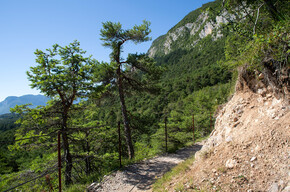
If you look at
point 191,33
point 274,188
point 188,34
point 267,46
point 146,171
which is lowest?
point 146,171

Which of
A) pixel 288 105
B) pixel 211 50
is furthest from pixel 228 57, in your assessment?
pixel 211 50

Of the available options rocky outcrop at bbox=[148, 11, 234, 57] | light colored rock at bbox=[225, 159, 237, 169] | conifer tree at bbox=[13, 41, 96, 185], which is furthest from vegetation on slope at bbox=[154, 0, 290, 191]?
rocky outcrop at bbox=[148, 11, 234, 57]

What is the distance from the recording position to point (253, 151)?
2.86m

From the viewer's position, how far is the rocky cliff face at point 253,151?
240 cm

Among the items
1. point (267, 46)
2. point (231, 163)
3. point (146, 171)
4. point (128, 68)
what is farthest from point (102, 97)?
point (267, 46)

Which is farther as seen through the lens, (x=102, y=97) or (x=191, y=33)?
(x=191, y=33)

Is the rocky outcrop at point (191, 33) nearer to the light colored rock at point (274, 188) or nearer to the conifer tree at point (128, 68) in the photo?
the conifer tree at point (128, 68)

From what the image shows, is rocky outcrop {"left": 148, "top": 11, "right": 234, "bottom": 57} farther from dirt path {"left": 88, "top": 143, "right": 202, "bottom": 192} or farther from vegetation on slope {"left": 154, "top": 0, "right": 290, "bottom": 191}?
dirt path {"left": 88, "top": 143, "right": 202, "bottom": 192}

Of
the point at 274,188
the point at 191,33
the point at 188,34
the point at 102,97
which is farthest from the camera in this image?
the point at 188,34

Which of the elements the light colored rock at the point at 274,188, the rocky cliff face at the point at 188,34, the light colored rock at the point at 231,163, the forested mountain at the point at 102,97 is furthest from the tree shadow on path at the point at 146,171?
the rocky cliff face at the point at 188,34

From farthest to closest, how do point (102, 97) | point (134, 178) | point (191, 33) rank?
1. point (191, 33)
2. point (102, 97)
3. point (134, 178)

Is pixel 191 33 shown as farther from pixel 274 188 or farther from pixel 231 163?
pixel 274 188

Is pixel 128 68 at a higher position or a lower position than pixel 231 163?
higher

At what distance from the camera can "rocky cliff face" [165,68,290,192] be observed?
7.87ft
